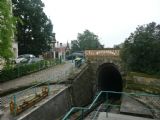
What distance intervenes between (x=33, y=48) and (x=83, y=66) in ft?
60.9

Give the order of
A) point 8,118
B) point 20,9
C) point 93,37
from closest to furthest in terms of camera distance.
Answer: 1. point 8,118
2. point 20,9
3. point 93,37

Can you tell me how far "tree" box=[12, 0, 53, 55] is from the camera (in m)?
44.4

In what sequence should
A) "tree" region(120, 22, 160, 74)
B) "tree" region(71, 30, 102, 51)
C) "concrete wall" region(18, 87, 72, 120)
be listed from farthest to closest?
1. "tree" region(71, 30, 102, 51)
2. "tree" region(120, 22, 160, 74)
3. "concrete wall" region(18, 87, 72, 120)

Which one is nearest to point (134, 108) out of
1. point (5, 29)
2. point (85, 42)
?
point (5, 29)

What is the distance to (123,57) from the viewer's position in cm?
2502

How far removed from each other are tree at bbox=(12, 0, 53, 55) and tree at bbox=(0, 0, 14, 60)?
23.3 m

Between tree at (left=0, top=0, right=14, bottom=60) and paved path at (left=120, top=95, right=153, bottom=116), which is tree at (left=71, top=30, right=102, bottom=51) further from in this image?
paved path at (left=120, top=95, right=153, bottom=116)

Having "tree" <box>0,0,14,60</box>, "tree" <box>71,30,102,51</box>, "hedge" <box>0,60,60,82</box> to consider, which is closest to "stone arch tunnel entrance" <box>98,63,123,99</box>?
"hedge" <box>0,60,60,82</box>

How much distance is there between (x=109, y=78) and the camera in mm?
37406

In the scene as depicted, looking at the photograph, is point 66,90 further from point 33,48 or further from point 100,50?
point 33,48

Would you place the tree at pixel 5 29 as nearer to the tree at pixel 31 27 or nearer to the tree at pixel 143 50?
the tree at pixel 143 50

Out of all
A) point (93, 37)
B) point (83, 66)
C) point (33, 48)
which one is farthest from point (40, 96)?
point (93, 37)

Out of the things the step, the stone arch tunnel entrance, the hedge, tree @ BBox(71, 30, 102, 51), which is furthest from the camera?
tree @ BBox(71, 30, 102, 51)

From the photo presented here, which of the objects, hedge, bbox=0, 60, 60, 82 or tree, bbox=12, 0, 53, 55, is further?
tree, bbox=12, 0, 53, 55
